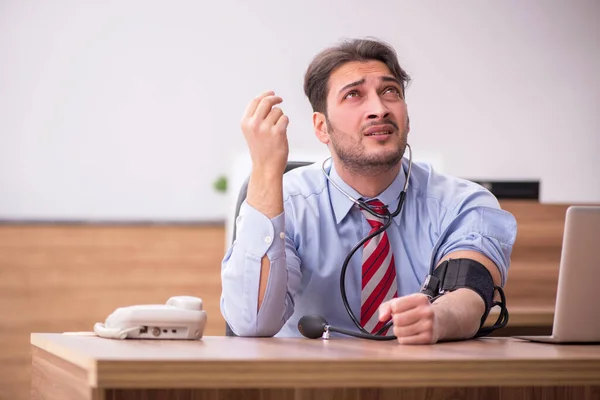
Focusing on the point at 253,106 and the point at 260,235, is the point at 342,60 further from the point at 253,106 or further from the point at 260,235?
the point at 260,235

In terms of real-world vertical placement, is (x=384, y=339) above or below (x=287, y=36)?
below

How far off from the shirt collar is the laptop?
0.60 metres

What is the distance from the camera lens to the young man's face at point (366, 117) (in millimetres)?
1894

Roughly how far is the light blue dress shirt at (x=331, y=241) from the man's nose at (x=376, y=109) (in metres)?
0.17

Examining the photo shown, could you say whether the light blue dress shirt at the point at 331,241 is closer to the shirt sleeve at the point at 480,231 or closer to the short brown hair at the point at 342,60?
the shirt sleeve at the point at 480,231

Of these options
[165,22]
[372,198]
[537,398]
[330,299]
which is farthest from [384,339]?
[165,22]

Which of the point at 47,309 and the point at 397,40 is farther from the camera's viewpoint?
the point at 397,40

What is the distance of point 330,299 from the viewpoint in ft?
6.06

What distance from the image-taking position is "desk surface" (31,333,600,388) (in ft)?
3.26

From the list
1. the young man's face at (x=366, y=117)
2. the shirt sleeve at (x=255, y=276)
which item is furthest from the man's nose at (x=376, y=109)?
the shirt sleeve at (x=255, y=276)

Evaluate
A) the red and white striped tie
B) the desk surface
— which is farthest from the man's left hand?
the red and white striped tie

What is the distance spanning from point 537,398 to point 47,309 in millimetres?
3334

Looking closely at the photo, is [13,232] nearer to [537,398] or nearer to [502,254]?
[502,254]

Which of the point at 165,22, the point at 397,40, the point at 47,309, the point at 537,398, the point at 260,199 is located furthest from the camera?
the point at 397,40
